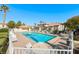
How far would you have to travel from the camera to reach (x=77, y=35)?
4844mm

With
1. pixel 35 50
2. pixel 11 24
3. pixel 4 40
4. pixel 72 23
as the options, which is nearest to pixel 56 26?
pixel 72 23

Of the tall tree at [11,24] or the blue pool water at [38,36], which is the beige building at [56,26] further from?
the tall tree at [11,24]

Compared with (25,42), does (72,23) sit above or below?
above

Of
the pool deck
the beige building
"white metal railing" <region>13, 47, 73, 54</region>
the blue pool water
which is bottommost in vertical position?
"white metal railing" <region>13, 47, 73, 54</region>

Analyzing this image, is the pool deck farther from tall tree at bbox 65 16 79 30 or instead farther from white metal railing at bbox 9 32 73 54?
tall tree at bbox 65 16 79 30

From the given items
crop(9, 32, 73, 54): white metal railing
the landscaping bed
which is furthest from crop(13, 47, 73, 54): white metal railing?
the landscaping bed

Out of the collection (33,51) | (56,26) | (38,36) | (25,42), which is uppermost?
(56,26)

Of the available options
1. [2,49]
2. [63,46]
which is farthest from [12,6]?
[63,46]

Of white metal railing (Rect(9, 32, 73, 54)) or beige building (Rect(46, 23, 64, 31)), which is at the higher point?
beige building (Rect(46, 23, 64, 31))

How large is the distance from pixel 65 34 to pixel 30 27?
23.6 inches

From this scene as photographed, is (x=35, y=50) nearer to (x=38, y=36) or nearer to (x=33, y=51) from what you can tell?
(x=33, y=51)

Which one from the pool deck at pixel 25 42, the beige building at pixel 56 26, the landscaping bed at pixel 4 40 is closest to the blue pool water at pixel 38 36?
the pool deck at pixel 25 42

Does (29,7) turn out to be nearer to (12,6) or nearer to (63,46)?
(12,6)

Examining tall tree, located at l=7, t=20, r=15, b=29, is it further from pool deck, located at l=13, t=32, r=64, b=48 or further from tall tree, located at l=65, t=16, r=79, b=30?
tall tree, located at l=65, t=16, r=79, b=30
